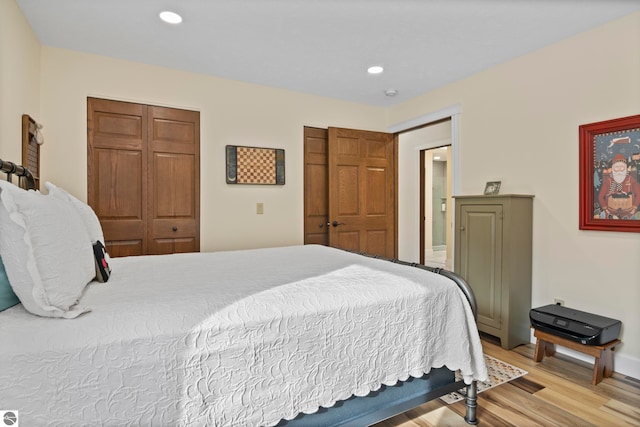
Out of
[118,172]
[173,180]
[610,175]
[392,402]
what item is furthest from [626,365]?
[118,172]

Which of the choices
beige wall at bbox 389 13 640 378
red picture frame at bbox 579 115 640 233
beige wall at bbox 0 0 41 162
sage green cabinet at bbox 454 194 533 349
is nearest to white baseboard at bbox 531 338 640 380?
beige wall at bbox 389 13 640 378

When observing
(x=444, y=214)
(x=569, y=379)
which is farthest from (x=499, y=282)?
(x=444, y=214)

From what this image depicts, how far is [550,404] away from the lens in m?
1.95

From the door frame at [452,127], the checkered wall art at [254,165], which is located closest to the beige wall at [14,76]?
the checkered wall art at [254,165]

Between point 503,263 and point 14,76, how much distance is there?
3876 millimetres

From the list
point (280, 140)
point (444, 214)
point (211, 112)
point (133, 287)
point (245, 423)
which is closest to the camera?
point (245, 423)

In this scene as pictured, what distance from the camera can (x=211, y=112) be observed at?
136 inches

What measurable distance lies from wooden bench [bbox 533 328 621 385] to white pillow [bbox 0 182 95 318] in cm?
288

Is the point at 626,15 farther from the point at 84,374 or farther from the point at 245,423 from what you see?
the point at 84,374

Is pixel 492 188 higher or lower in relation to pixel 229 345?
higher

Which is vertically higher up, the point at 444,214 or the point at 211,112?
the point at 211,112

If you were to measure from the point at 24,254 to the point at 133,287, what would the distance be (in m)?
0.47

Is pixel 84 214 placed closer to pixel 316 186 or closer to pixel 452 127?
pixel 316 186

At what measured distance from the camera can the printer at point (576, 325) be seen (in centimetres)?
221
